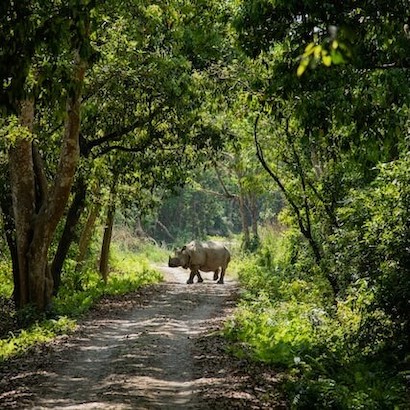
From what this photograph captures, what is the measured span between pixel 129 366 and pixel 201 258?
18874 mm

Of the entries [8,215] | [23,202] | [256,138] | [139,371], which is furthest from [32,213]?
[139,371]

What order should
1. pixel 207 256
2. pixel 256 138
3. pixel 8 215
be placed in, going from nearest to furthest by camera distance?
pixel 256 138 < pixel 8 215 < pixel 207 256

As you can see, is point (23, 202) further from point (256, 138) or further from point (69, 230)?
point (256, 138)

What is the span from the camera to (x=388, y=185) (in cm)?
1119

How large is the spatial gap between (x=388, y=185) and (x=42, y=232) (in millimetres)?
7905

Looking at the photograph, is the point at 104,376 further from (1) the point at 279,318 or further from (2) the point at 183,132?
(2) the point at 183,132

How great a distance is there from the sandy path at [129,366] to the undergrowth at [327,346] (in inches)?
48.8

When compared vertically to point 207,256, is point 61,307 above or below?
below

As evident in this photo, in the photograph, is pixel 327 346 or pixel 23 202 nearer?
pixel 327 346

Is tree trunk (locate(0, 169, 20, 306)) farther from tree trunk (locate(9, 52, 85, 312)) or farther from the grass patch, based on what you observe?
the grass patch

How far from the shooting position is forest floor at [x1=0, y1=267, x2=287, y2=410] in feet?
26.8

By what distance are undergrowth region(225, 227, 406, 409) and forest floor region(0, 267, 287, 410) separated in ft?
1.29

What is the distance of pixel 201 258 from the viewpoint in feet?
95.3

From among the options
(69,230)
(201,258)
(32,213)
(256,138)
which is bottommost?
(201,258)
